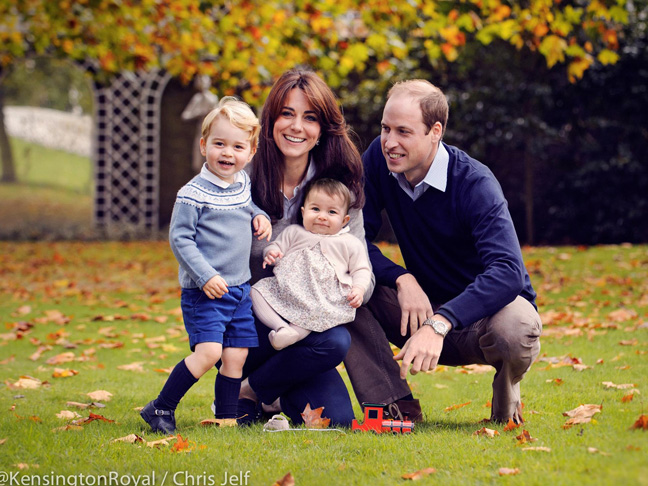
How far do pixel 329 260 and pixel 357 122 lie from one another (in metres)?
8.94

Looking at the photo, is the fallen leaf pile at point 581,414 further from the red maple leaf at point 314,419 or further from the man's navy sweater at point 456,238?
the red maple leaf at point 314,419

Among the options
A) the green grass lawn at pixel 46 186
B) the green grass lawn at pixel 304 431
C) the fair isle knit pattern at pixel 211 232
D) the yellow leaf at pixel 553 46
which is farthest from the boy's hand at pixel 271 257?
the green grass lawn at pixel 46 186

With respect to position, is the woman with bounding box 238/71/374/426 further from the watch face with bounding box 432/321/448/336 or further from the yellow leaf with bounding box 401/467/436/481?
the yellow leaf with bounding box 401/467/436/481

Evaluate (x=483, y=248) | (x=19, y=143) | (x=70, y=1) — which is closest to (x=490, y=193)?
(x=483, y=248)

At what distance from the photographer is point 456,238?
351 cm

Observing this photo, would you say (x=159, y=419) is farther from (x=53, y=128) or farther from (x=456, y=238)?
(x=53, y=128)

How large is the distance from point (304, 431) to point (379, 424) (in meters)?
0.32

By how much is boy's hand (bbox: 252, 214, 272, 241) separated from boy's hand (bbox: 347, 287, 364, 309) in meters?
0.47

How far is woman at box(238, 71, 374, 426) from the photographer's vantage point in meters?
3.50

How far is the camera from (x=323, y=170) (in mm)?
3689

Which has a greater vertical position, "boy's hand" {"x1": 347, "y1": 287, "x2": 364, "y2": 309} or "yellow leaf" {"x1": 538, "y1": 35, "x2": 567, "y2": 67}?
"yellow leaf" {"x1": 538, "y1": 35, "x2": 567, "y2": 67}

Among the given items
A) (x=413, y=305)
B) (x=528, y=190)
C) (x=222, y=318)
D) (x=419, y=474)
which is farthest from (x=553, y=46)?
(x=419, y=474)

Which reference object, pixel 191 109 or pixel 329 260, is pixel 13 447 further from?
pixel 191 109

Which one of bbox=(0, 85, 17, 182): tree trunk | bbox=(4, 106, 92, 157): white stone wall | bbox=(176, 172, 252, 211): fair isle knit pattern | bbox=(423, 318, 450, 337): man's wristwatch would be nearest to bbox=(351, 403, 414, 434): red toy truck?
bbox=(423, 318, 450, 337): man's wristwatch
